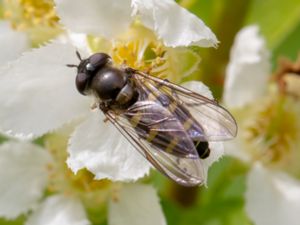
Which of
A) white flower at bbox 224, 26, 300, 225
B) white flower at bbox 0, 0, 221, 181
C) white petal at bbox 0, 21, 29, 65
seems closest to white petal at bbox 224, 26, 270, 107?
white flower at bbox 224, 26, 300, 225

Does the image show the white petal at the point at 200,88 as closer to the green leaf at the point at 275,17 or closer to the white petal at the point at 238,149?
the white petal at the point at 238,149

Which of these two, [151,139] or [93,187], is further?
[93,187]

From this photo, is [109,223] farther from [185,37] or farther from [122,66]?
[185,37]

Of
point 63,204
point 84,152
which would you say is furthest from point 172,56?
point 63,204

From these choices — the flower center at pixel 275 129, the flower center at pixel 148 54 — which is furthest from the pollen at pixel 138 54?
the flower center at pixel 275 129

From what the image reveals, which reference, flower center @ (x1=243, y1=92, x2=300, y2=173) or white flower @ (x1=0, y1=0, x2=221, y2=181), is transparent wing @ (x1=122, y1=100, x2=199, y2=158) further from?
flower center @ (x1=243, y1=92, x2=300, y2=173)
